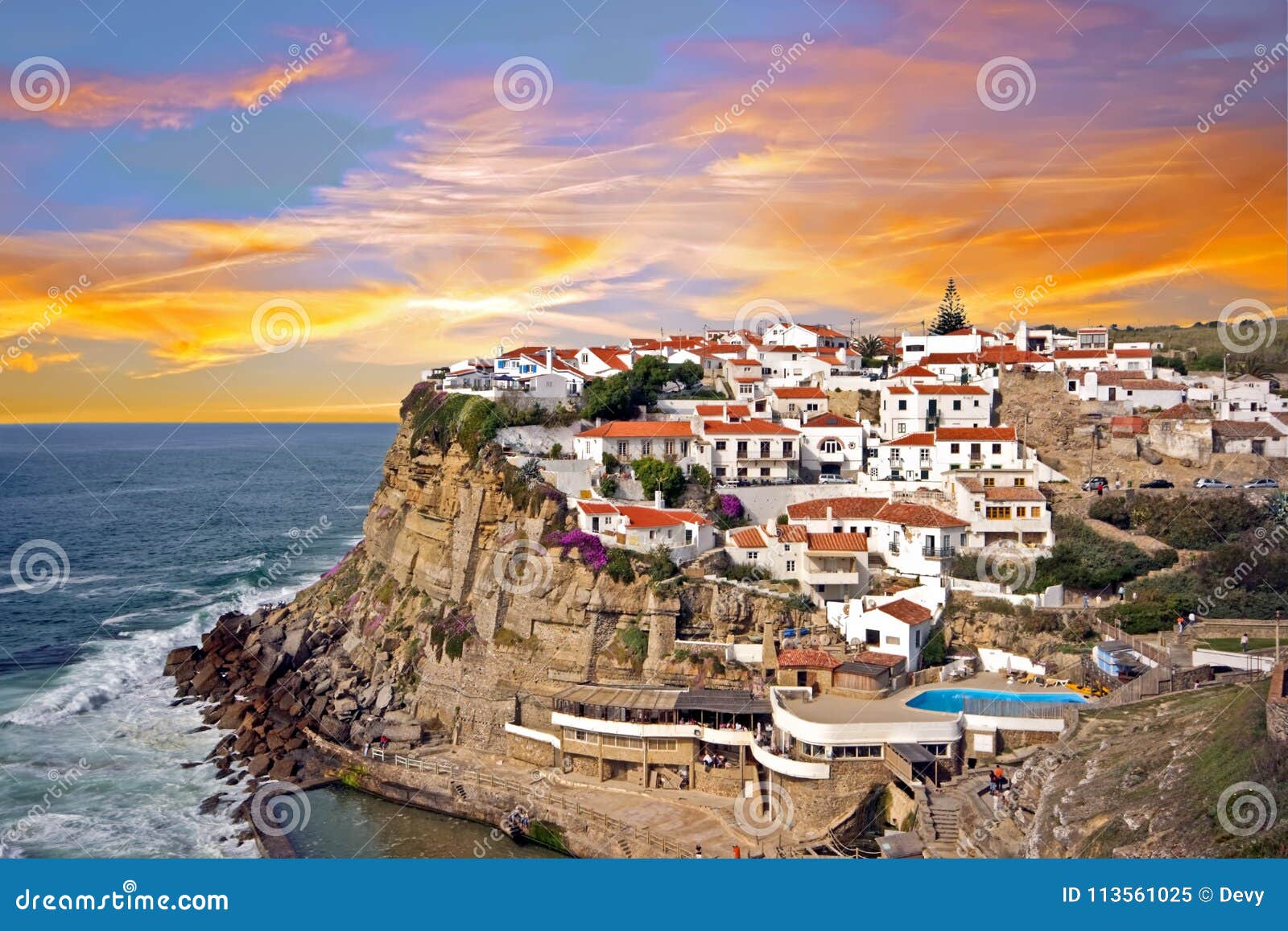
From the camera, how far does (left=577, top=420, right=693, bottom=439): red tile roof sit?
35250 mm

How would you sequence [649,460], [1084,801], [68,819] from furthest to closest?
1. [649,460]
2. [68,819]
3. [1084,801]

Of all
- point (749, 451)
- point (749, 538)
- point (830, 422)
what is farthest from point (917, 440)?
point (749, 538)

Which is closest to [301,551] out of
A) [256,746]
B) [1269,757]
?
[256,746]

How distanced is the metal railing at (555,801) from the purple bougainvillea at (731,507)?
1200 cm

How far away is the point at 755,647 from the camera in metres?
27.3

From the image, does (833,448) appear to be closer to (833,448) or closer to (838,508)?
(833,448)

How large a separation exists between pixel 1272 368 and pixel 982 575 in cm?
2307

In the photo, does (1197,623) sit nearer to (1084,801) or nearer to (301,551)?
(1084,801)

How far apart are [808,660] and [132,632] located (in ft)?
100

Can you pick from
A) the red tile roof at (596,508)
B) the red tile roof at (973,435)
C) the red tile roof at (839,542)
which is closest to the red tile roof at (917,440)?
the red tile roof at (973,435)

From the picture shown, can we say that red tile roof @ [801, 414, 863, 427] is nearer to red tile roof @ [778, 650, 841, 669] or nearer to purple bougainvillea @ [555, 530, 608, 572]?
purple bougainvillea @ [555, 530, 608, 572]

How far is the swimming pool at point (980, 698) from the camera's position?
926 inches

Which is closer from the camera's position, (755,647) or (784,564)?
(755,647)

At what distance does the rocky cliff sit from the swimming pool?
4853 mm
